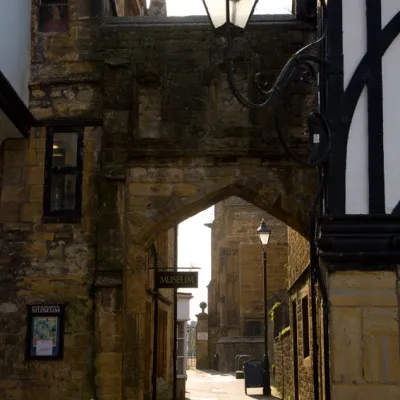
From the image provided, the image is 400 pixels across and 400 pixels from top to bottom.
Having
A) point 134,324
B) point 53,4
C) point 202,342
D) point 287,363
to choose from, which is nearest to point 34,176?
point 134,324

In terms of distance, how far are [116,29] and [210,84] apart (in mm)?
1488

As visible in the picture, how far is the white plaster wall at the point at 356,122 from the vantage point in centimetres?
724

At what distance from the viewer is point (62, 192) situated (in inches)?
421

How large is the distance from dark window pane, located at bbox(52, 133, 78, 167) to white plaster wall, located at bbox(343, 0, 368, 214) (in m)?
4.52

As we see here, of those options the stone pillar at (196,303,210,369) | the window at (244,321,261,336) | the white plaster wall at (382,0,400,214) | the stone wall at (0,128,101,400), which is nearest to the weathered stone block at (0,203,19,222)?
the stone wall at (0,128,101,400)

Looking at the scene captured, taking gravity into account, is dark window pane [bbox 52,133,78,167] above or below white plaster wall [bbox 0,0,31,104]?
below

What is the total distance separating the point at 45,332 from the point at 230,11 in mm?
5616

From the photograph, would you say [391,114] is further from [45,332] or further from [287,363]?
[287,363]

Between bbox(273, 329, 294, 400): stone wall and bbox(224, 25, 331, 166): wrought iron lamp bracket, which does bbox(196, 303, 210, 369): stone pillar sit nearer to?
bbox(273, 329, 294, 400): stone wall

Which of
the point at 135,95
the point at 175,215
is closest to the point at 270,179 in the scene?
the point at 175,215

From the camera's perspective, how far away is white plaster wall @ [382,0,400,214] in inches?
285

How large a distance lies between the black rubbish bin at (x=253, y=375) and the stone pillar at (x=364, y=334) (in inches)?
518

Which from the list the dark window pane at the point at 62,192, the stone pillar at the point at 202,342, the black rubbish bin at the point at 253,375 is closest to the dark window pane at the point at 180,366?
the black rubbish bin at the point at 253,375

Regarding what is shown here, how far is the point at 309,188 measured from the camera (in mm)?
10414
